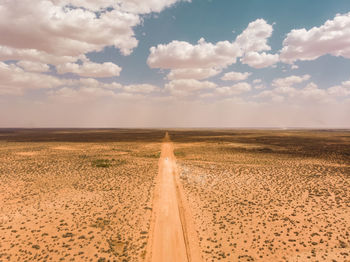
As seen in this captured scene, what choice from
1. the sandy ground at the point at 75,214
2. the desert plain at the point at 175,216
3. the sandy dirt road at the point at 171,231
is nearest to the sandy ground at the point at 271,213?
the desert plain at the point at 175,216

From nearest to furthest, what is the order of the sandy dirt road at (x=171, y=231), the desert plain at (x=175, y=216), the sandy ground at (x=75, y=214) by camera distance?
the sandy dirt road at (x=171, y=231) → the desert plain at (x=175, y=216) → the sandy ground at (x=75, y=214)

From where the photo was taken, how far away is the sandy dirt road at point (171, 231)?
1197cm

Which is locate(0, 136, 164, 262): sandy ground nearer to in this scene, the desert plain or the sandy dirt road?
the desert plain

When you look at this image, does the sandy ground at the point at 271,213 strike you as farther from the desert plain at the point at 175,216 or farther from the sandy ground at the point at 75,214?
the sandy ground at the point at 75,214

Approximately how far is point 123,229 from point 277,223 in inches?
531

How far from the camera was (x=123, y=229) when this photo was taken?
15.1m

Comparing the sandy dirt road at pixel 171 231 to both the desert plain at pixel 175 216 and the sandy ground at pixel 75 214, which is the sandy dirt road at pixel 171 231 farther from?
the sandy ground at pixel 75 214

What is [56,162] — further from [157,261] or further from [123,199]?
[157,261]

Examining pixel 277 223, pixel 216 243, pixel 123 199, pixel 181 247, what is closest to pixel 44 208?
pixel 123 199

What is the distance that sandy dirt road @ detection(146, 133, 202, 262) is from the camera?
11969 mm

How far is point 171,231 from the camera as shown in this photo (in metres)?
14.6

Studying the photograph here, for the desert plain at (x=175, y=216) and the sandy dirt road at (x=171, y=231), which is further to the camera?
the desert plain at (x=175, y=216)

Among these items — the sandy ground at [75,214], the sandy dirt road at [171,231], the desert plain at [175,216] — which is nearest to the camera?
the sandy dirt road at [171,231]

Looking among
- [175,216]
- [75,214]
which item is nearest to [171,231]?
[175,216]
